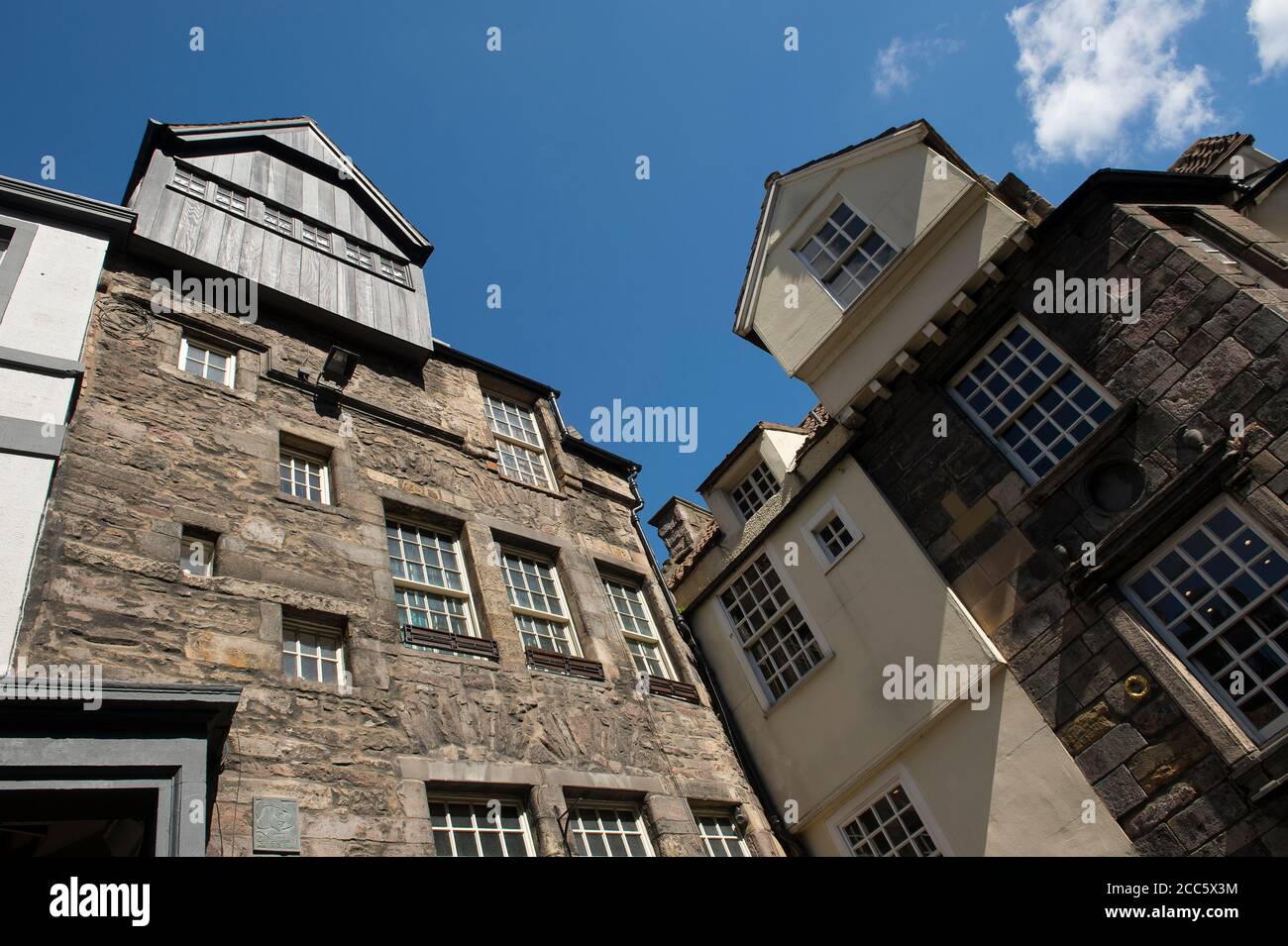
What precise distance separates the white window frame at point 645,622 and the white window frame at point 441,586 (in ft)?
8.23

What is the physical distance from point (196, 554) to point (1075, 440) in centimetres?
1056

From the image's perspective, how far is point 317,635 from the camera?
9562 mm

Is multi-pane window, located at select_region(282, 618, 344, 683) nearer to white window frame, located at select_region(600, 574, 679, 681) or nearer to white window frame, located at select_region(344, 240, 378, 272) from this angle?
white window frame, located at select_region(600, 574, 679, 681)

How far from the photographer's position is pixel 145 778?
651cm

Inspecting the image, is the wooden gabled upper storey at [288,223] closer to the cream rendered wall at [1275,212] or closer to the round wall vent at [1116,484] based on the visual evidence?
the round wall vent at [1116,484]

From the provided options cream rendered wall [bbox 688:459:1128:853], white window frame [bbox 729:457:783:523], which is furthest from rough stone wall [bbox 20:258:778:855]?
white window frame [bbox 729:457:783:523]

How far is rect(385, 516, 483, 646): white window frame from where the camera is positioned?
36.0ft

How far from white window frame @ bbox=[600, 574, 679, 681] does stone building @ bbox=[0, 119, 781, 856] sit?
0.06 meters
